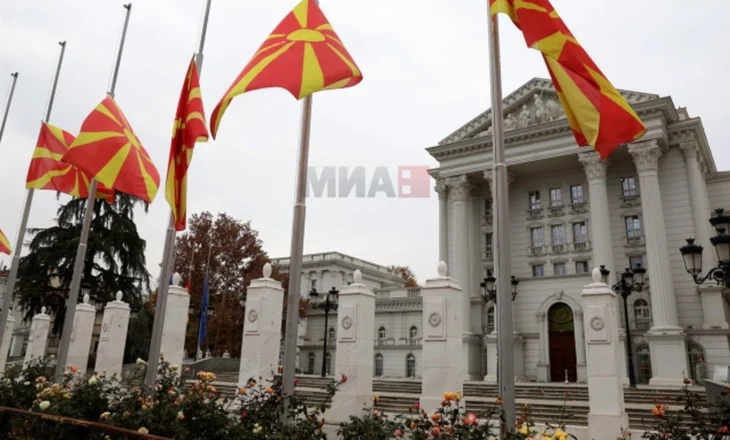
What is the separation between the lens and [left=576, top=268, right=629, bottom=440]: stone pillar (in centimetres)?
1098

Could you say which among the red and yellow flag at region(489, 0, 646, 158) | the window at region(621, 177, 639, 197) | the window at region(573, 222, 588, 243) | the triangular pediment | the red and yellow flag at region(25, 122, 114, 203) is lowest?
the red and yellow flag at region(489, 0, 646, 158)

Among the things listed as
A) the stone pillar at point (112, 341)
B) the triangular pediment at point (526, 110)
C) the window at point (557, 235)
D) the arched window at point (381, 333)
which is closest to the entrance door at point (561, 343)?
the window at point (557, 235)

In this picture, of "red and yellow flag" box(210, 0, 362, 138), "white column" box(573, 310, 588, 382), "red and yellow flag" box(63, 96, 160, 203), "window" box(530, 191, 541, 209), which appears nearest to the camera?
"red and yellow flag" box(210, 0, 362, 138)

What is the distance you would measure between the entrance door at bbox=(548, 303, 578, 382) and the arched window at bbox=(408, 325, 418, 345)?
13.6 m

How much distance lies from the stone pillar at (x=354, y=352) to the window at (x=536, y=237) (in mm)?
22856

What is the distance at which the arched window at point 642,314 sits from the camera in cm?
A: 2833

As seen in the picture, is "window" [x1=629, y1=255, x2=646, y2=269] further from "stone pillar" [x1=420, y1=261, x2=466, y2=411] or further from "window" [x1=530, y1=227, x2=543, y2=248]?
"stone pillar" [x1=420, y1=261, x2=466, y2=411]

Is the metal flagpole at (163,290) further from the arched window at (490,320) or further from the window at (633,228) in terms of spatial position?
the window at (633,228)

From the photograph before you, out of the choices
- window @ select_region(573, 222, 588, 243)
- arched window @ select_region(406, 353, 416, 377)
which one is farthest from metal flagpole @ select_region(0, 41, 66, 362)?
arched window @ select_region(406, 353, 416, 377)

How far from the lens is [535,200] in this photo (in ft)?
114

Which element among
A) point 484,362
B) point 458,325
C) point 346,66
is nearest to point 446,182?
point 484,362

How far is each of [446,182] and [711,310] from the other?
16.9m

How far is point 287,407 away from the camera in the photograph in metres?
6.26

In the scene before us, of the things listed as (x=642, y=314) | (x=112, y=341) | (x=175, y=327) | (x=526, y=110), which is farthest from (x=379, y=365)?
(x=175, y=327)
